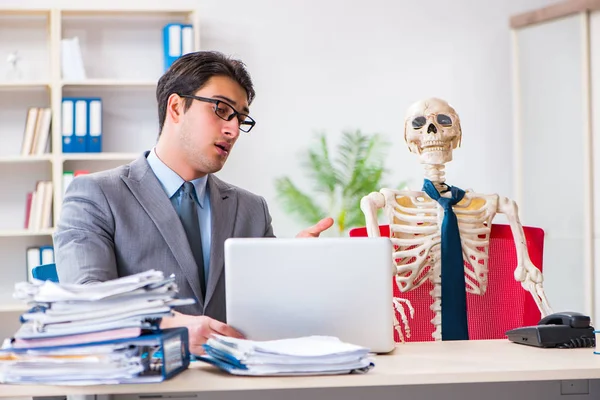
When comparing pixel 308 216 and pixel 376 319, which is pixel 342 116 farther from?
pixel 376 319

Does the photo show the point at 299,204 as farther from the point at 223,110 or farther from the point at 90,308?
the point at 90,308

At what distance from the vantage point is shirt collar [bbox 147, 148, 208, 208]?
2.42m

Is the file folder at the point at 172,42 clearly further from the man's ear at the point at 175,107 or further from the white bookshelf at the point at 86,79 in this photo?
the man's ear at the point at 175,107

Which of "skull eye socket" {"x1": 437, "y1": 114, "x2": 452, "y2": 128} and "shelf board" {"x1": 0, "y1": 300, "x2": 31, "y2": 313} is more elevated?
"skull eye socket" {"x1": 437, "y1": 114, "x2": 452, "y2": 128}

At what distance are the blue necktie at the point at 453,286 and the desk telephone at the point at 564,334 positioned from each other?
2.14ft

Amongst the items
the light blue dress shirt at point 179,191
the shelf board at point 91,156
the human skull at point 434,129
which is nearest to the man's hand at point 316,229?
the light blue dress shirt at point 179,191

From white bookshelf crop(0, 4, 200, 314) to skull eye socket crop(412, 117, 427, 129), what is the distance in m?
2.25

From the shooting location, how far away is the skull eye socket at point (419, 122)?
281 centimetres

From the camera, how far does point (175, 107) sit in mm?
2492

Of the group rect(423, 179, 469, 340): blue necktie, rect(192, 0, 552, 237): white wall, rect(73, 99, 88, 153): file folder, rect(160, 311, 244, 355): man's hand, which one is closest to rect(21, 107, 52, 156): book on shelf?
rect(73, 99, 88, 153): file folder

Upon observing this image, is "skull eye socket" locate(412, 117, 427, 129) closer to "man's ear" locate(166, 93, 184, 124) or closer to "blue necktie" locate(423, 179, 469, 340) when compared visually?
"blue necktie" locate(423, 179, 469, 340)

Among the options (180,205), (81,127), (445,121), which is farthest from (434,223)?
(81,127)

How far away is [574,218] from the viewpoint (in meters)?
4.87

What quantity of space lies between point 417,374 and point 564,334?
1.72 ft
